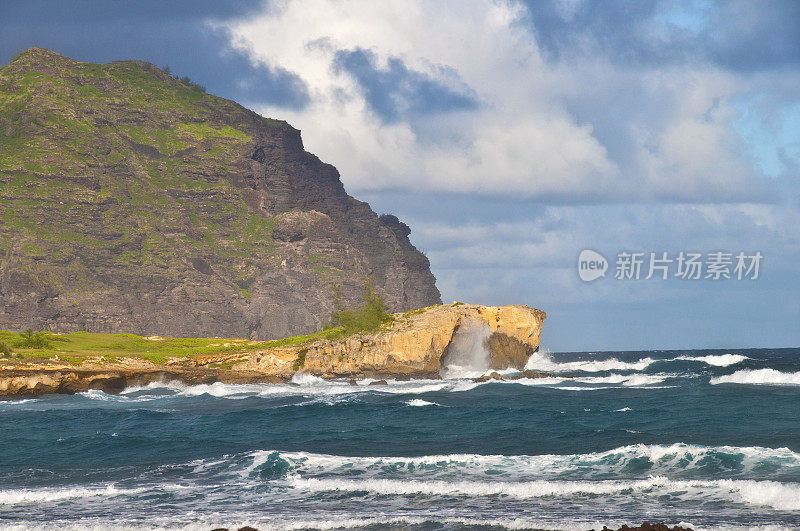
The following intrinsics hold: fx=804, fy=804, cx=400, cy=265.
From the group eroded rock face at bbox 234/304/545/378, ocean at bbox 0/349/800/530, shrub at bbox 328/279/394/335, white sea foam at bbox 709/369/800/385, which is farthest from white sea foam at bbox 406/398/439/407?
white sea foam at bbox 709/369/800/385

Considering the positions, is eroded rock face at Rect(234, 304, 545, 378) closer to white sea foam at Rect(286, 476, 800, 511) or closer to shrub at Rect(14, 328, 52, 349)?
shrub at Rect(14, 328, 52, 349)

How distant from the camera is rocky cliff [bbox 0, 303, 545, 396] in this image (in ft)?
244

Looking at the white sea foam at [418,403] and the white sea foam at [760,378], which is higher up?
the white sea foam at [760,378]

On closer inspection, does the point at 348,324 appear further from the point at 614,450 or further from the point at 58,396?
the point at 614,450

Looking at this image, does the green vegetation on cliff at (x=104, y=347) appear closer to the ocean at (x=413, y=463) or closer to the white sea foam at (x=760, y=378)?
the ocean at (x=413, y=463)

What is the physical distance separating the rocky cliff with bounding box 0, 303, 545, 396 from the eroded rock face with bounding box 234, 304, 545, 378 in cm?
10

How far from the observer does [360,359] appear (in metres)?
80.1

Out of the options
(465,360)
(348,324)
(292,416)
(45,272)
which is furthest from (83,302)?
(292,416)

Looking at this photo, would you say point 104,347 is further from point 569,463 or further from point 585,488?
point 585,488

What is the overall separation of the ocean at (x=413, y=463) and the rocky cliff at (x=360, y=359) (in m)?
14.4

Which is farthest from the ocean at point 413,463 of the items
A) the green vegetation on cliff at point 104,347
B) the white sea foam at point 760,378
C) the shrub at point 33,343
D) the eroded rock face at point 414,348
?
the shrub at point 33,343

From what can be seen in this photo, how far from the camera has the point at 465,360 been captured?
86875mm

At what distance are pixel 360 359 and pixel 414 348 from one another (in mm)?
5973

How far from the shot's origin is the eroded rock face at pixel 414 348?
78000 millimetres
